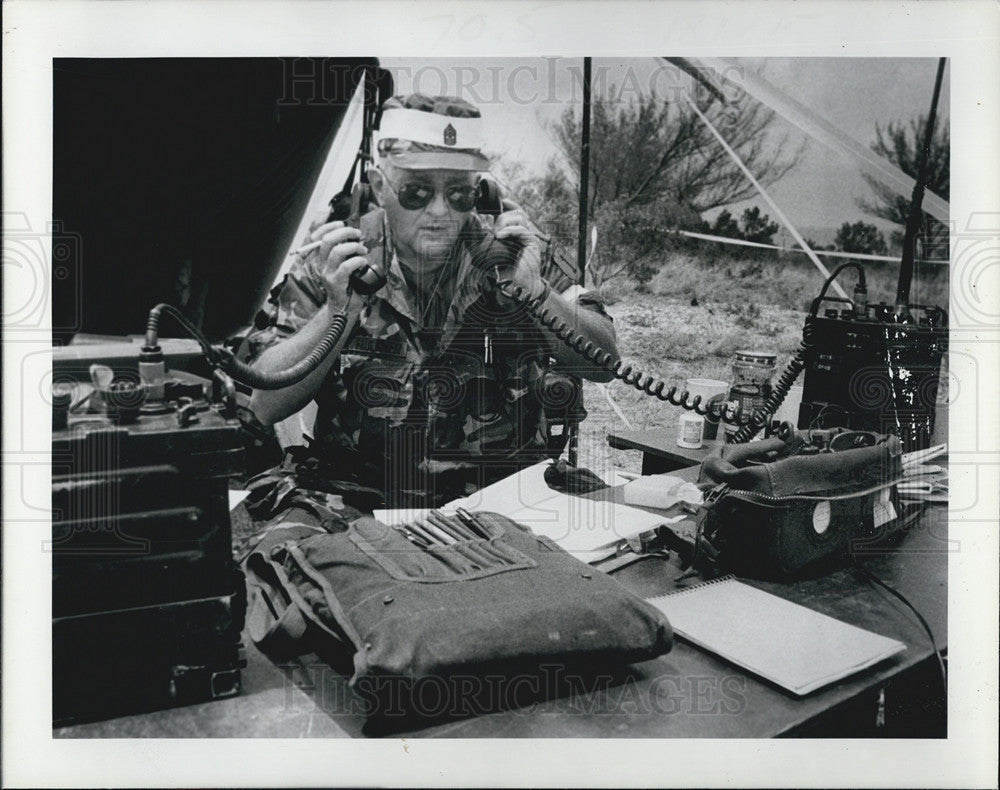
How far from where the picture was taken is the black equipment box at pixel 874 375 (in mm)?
2309

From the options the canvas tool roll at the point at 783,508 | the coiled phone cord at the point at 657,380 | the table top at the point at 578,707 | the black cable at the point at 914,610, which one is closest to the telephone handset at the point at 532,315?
the coiled phone cord at the point at 657,380

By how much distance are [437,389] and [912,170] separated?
1453 mm

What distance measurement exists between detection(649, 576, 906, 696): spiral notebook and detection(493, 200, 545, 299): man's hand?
1.04 metres

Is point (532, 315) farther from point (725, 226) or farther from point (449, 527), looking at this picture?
point (449, 527)

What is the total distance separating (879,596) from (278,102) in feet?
5.95

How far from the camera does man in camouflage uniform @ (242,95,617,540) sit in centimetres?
224

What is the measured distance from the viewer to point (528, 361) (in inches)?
98.2

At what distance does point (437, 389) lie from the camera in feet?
7.99

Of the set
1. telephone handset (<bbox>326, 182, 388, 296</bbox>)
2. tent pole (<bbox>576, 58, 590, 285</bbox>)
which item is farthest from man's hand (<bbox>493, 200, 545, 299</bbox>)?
telephone handset (<bbox>326, 182, 388, 296</bbox>)

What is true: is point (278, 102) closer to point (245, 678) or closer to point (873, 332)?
point (245, 678)

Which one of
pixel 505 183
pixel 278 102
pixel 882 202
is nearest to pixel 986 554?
pixel 882 202

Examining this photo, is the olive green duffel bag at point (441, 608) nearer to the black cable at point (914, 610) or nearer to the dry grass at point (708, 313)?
the black cable at point (914, 610)

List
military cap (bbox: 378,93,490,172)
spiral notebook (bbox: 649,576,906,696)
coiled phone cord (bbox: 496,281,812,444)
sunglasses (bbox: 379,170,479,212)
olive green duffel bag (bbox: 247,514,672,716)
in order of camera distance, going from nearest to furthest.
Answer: olive green duffel bag (bbox: 247,514,672,716)
spiral notebook (bbox: 649,576,906,696)
military cap (bbox: 378,93,490,172)
sunglasses (bbox: 379,170,479,212)
coiled phone cord (bbox: 496,281,812,444)

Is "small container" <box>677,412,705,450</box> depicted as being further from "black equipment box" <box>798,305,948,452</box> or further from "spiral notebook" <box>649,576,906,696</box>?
"spiral notebook" <box>649,576,906,696</box>
